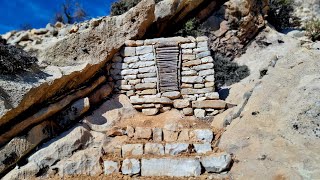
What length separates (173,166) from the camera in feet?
19.5

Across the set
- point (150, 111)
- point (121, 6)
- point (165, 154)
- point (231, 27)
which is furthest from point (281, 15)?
point (165, 154)

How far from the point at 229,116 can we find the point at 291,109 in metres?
1.44

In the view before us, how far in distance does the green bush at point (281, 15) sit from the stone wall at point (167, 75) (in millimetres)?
6809

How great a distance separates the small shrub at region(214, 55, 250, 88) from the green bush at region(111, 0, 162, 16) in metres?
3.78

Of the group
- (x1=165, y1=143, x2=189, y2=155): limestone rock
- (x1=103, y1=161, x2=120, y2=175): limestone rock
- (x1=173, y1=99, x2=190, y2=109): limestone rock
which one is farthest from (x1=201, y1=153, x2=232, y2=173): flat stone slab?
(x1=173, y1=99, x2=190, y2=109): limestone rock

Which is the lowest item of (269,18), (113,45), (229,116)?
(229,116)

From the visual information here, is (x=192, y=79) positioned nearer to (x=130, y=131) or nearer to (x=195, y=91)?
(x=195, y=91)

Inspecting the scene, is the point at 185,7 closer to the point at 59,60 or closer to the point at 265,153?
the point at 59,60

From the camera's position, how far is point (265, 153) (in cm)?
574

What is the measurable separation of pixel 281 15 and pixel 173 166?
36.0 ft

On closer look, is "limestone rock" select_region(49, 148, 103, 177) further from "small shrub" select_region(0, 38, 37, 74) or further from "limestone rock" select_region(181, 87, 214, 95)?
"limestone rock" select_region(181, 87, 214, 95)

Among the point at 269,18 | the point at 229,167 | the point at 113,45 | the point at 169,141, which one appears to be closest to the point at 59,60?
the point at 113,45

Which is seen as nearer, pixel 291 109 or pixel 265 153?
pixel 265 153

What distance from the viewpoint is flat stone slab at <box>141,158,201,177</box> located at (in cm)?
582
